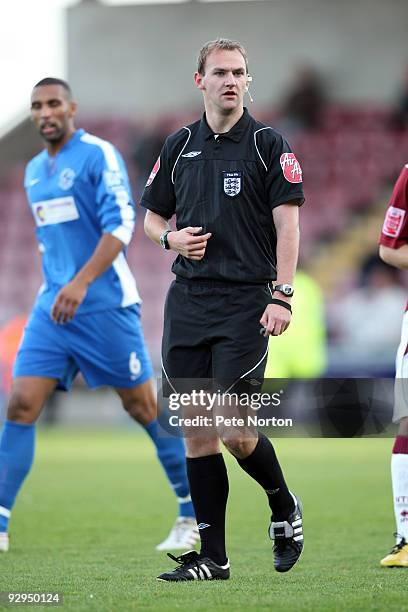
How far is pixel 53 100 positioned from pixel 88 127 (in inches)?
747

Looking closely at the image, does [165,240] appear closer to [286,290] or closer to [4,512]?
[286,290]

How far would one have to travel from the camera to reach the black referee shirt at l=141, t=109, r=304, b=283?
5.24 m

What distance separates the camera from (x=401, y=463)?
228 inches

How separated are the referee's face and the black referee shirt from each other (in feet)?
0.38

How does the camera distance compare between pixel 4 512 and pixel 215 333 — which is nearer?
pixel 215 333

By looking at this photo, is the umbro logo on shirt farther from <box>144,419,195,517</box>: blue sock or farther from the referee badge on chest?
<box>144,419,195,517</box>: blue sock

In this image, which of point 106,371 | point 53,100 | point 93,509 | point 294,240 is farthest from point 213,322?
point 93,509

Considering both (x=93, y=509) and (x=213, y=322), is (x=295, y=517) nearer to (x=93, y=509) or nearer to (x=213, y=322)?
(x=213, y=322)

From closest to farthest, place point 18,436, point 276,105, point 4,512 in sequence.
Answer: point 4,512, point 18,436, point 276,105

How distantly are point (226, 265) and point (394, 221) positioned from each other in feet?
3.42

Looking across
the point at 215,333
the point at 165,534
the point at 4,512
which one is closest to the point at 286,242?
the point at 215,333

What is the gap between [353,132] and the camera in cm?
2438
